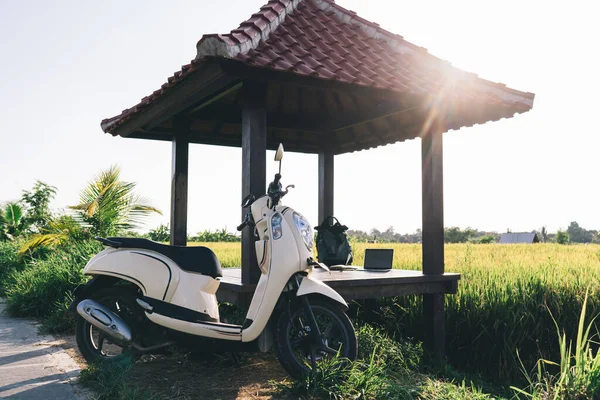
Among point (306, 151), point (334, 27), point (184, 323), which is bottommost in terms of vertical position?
point (184, 323)

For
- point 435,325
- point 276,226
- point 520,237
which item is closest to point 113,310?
point 276,226

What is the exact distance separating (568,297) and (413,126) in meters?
2.61

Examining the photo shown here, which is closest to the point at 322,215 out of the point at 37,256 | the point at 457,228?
the point at 37,256

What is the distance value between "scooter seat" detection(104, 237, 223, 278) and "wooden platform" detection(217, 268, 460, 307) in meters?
0.44

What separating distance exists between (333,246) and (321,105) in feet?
5.57

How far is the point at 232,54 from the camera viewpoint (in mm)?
4293

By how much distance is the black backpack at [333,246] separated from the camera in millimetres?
7324

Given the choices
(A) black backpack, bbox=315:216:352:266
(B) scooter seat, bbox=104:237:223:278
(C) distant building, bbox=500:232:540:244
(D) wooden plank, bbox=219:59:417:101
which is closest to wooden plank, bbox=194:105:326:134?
(A) black backpack, bbox=315:216:352:266

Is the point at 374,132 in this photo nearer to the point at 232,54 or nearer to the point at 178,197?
the point at 178,197

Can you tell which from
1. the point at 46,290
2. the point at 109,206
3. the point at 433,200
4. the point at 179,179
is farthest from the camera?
the point at 109,206

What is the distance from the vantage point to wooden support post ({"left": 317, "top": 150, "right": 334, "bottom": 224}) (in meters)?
8.29

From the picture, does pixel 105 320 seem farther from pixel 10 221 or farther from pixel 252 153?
pixel 10 221

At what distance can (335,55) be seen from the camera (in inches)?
208

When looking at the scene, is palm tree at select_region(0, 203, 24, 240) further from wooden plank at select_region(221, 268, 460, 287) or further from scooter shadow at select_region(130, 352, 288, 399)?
scooter shadow at select_region(130, 352, 288, 399)
